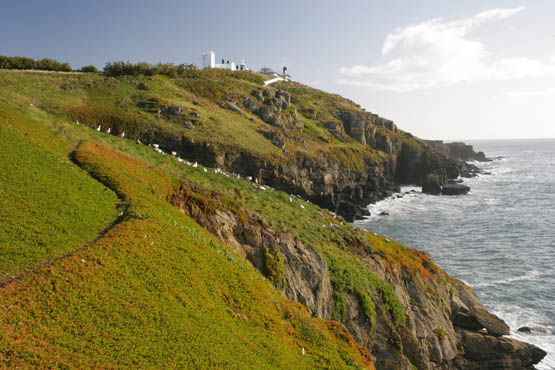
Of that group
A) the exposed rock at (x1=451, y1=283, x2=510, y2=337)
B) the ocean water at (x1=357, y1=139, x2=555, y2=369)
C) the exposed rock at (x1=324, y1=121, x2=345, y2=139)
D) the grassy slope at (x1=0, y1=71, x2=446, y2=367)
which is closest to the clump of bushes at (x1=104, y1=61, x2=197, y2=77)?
the grassy slope at (x1=0, y1=71, x2=446, y2=367)

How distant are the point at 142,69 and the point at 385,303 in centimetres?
7291

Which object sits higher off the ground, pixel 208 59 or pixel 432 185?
pixel 208 59

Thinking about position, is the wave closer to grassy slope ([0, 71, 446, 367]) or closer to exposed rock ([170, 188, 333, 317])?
grassy slope ([0, 71, 446, 367])

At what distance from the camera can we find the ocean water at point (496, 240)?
35.6m

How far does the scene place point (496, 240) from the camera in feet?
173

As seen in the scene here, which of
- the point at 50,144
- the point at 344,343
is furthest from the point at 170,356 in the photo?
the point at 50,144

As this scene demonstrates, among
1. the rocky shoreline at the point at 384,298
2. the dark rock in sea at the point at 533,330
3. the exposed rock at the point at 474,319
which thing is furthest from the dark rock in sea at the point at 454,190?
the exposed rock at the point at 474,319

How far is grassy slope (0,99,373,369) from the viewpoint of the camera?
320 inches

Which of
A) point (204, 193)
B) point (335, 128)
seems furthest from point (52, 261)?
point (335, 128)

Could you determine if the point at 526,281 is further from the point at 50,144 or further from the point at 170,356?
the point at 50,144

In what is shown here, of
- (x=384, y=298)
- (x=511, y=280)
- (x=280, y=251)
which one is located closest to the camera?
(x=280, y=251)

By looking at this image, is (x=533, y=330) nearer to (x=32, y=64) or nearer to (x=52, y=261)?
(x=52, y=261)

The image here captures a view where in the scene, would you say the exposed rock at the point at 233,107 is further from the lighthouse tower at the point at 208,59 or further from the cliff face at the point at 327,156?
the lighthouse tower at the point at 208,59

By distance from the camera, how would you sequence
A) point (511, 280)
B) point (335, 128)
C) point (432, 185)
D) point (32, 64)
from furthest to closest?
1. point (335, 128)
2. point (432, 185)
3. point (32, 64)
4. point (511, 280)
